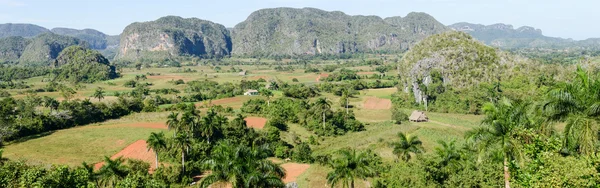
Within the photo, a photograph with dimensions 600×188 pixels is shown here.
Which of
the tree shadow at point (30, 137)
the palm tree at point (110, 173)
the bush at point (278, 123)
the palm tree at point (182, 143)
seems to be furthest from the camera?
the bush at point (278, 123)

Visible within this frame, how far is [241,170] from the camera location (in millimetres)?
23141

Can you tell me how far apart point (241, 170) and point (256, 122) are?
40834mm

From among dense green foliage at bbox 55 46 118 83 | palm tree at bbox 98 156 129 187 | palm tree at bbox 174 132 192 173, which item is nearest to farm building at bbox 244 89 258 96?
palm tree at bbox 174 132 192 173

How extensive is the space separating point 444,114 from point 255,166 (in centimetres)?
5689

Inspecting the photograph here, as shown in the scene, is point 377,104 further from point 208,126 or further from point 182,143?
point 182,143

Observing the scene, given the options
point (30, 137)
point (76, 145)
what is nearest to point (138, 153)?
point (76, 145)

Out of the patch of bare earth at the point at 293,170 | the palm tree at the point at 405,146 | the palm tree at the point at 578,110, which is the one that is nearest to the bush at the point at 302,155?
the patch of bare earth at the point at 293,170

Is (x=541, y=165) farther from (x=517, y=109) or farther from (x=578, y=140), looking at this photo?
(x=517, y=109)

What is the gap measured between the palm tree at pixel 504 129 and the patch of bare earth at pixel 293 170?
22.2 m

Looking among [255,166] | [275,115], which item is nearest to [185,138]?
[255,166]

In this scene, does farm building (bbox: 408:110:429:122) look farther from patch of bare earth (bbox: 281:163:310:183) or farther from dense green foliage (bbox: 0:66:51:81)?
dense green foliage (bbox: 0:66:51:81)

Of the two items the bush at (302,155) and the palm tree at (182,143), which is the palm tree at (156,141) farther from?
the bush at (302,155)

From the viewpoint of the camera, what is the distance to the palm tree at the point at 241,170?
898 inches

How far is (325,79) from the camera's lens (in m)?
129
